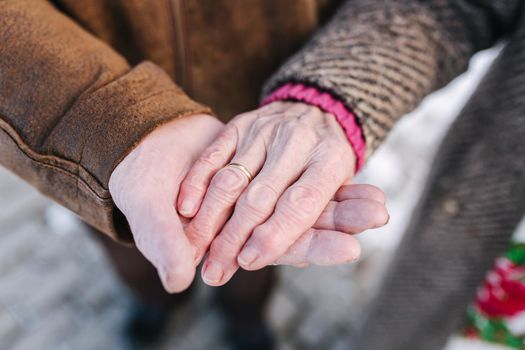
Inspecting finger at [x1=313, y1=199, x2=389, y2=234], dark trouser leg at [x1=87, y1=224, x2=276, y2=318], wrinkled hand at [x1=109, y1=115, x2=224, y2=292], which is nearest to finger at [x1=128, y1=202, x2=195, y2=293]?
wrinkled hand at [x1=109, y1=115, x2=224, y2=292]

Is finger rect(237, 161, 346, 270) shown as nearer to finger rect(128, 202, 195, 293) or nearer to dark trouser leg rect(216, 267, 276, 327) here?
finger rect(128, 202, 195, 293)

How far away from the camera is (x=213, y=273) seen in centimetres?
59

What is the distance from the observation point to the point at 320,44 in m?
0.78

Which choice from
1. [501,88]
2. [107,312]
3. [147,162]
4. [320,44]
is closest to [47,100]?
[147,162]

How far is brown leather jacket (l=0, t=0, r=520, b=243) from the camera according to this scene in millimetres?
625

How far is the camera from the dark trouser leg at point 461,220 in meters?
0.79

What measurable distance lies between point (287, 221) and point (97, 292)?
4.69 feet

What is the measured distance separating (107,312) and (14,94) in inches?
50.5

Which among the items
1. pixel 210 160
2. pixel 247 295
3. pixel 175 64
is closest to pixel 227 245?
pixel 210 160

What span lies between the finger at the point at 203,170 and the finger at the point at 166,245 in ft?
0.15

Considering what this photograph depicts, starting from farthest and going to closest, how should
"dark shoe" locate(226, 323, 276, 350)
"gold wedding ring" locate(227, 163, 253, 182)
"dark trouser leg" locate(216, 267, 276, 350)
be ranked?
"dark shoe" locate(226, 323, 276, 350) < "dark trouser leg" locate(216, 267, 276, 350) < "gold wedding ring" locate(227, 163, 253, 182)

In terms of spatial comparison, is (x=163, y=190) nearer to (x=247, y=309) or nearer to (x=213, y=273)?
(x=213, y=273)

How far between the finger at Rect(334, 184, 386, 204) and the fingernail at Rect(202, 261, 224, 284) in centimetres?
21

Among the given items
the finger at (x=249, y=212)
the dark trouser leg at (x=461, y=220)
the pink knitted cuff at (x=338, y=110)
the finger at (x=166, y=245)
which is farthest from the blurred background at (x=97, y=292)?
the finger at (x=166, y=245)
